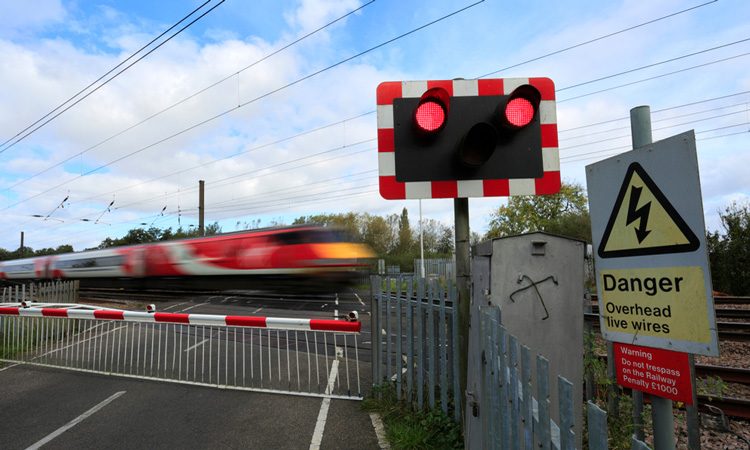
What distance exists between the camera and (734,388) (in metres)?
5.94

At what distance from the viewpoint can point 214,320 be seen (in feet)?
19.0

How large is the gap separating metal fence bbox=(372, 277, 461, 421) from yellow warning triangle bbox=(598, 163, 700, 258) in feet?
7.32

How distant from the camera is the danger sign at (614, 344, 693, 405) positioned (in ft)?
4.93

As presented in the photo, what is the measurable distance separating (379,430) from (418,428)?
509 millimetres

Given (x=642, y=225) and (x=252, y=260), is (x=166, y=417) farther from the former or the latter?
(x=252, y=260)

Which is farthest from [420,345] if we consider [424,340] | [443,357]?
[443,357]

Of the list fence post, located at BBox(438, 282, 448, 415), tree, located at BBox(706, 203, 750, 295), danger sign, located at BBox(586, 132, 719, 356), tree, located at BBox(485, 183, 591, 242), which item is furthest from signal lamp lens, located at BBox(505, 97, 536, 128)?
tree, located at BBox(485, 183, 591, 242)

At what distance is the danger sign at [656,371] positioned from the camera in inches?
59.2

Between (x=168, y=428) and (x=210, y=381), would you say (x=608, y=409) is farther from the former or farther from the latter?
(x=210, y=381)

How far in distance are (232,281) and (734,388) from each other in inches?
411

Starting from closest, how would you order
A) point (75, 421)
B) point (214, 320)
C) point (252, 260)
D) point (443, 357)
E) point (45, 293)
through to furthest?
point (443, 357) → point (75, 421) → point (214, 320) → point (252, 260) → point (45, 293)

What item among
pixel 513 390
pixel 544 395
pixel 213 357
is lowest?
pixel 213 357

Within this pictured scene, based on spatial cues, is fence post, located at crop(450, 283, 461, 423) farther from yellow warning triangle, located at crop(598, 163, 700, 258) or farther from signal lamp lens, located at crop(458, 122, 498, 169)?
yellow warning triangle, located at crop(598, 163, 700, 258)

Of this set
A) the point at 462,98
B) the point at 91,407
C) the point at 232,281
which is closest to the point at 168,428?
the point at 91,407
